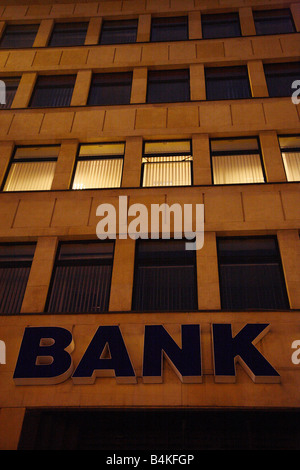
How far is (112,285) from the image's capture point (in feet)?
35.9

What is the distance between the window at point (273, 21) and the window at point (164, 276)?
12437 mm

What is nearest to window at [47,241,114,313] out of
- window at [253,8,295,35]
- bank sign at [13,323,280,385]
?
bank sign at [13,323,280,385]

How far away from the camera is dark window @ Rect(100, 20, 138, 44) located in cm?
1823

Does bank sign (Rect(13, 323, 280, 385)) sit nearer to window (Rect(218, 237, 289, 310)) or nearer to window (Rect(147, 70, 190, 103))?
window (Rect(218, 237, 289, 310))

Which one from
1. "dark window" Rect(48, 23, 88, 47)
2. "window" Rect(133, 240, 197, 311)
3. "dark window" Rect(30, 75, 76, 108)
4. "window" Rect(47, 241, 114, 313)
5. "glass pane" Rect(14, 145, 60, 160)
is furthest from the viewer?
"dark window" Rect(48, 23, 88, 47)

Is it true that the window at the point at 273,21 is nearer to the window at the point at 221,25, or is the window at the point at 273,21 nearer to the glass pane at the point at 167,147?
the window at the point at 221,25

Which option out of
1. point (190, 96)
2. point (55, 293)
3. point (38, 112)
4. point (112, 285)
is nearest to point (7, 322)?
point (55, 293)

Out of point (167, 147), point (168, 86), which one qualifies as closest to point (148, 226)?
point (167, 147)

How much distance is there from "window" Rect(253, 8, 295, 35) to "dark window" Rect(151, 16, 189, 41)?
3.44 meters

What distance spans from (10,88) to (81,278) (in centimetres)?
1023

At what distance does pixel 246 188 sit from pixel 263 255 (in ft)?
7.86

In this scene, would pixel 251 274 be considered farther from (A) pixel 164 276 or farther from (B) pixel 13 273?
(B) pixel 13 273

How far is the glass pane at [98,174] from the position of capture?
1341 cm

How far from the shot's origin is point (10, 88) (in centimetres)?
1670
